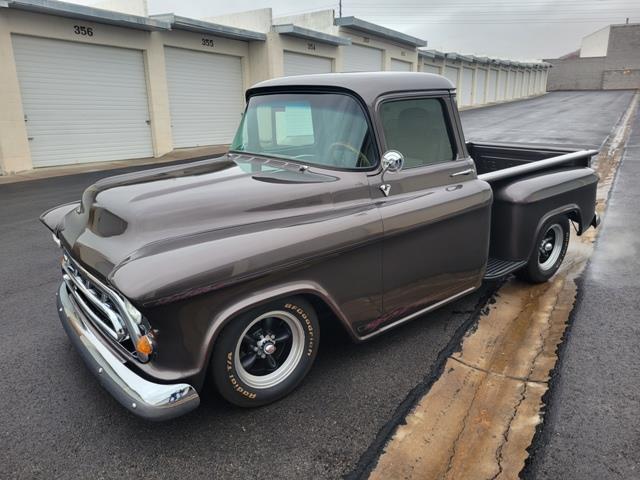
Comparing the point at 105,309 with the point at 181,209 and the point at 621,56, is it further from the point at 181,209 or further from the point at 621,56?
the point at 621,56

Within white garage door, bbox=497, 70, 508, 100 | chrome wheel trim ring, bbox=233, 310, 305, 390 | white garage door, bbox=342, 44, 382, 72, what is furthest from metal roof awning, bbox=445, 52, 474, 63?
chrome wheel trim ring, bbox=233, 310, 305, 390

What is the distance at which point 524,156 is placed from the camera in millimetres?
5699

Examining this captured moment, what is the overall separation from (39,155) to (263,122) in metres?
11.7

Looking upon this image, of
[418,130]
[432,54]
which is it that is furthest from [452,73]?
[418,130]

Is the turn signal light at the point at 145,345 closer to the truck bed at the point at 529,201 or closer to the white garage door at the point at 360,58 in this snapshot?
the truck bed at the point at 529,201

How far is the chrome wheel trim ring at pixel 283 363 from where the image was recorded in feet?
8.83

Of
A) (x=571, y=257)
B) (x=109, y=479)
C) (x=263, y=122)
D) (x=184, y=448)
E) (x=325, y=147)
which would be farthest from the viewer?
(x=571, y=257)

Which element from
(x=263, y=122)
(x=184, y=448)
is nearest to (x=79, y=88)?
(x=263, y=122)

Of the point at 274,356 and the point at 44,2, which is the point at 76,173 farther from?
the point at 274,356

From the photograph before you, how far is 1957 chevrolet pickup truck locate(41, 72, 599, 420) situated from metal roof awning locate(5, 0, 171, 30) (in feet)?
35.9

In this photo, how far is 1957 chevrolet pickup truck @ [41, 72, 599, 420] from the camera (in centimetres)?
242

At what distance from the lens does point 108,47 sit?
14578mm

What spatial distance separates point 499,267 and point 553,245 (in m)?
1.02

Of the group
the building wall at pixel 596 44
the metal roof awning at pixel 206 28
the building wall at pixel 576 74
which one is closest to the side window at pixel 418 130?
the metal roof awning at pixel 206 28
